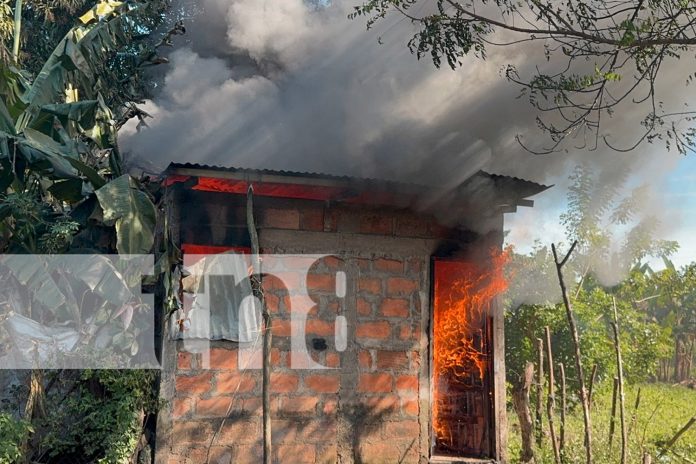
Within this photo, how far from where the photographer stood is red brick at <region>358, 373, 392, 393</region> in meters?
7.18

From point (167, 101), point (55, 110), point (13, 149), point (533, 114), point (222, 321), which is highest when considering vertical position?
point (167, 101)

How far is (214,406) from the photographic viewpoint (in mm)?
6586

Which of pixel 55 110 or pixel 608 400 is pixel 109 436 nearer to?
pixel 55 110

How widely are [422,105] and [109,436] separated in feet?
16.6

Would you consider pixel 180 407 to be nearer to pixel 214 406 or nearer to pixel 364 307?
pixel 214 406

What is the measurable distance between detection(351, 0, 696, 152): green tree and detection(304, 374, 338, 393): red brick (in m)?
3.34

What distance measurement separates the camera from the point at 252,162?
319 inches

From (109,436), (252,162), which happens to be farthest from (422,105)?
(109,436)

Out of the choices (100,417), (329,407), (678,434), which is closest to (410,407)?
(329,407)

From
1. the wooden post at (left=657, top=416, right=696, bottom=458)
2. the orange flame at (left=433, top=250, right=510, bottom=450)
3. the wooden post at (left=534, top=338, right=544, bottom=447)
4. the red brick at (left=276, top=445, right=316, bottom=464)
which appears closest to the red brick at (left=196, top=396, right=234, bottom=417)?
the red brick at (left=276, top=445, right=316, bottom=464)

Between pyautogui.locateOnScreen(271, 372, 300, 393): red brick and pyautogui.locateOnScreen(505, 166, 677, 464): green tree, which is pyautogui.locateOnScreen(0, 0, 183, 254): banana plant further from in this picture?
pyautogui.locateOnScreen(505, 166, 677, 464): green tree

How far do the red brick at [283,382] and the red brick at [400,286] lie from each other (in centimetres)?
140

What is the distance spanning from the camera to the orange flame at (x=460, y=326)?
791 centimetres

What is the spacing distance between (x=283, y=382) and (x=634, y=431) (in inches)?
217
